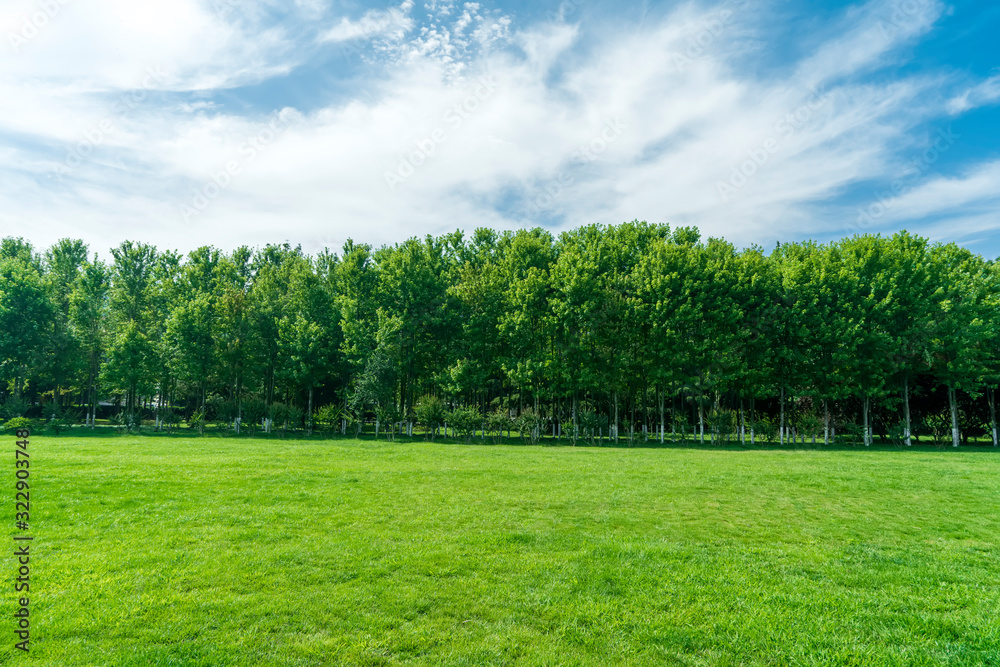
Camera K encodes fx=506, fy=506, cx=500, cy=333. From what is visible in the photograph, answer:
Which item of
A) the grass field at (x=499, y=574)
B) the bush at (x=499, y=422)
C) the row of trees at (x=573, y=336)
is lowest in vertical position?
the grass field at (x=499, y=574)

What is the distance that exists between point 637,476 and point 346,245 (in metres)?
41.5

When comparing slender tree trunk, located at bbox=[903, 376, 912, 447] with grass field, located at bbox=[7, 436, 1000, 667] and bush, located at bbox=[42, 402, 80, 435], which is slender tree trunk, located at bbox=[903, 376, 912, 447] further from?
bush, located at bbox=[42, 402, 80, 435]

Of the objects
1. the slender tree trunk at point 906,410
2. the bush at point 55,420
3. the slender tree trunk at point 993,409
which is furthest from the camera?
the slender tree trunk at point 993,409

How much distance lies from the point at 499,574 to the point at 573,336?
1284 inches

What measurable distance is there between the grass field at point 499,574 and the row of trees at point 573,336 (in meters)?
24.0

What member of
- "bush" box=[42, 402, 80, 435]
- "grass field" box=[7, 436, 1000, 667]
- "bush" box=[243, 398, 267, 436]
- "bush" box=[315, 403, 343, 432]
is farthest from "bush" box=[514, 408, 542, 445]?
"bush" box=[42, 402, 80, 435]

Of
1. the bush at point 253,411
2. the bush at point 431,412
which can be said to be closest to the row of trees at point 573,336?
the bush at point 253,411

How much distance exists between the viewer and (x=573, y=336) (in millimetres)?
39844

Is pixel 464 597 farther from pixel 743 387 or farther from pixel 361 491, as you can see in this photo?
pixel 743 387

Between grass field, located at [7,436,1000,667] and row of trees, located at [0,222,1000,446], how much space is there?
24.0 m

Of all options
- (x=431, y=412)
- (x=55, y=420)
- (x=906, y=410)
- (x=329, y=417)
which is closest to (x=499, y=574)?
(x=431, y=412)

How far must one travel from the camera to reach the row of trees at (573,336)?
125 feet

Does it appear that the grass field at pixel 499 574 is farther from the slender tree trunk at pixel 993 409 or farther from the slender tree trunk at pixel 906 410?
the slender tree trunk at pixel 993 409

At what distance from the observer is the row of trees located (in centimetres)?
3812
